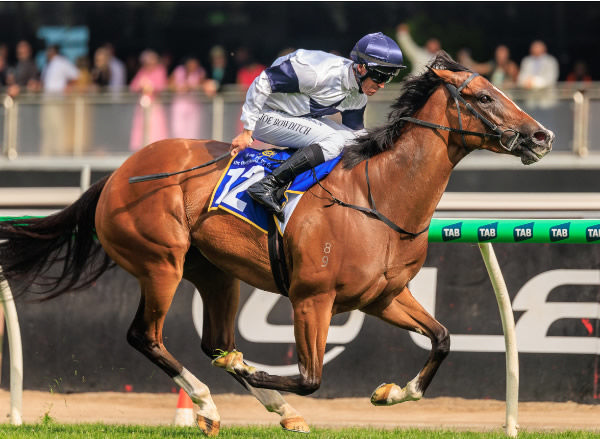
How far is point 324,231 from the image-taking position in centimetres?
458

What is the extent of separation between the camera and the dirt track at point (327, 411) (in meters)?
5.45

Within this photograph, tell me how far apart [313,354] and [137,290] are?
1925mm

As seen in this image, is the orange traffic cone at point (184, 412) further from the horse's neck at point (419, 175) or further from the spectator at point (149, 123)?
Answer: the spectator at point (149, 123)

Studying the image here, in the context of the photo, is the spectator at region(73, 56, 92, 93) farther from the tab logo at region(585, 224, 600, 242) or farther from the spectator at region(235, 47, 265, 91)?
the tab logo at region(585, 224, 600, 242)

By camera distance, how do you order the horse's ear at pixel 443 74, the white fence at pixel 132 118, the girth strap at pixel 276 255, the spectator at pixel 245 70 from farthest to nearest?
Answer: the spectator at pixel 245 70 < the white fence at pixel 132 118 < the girth strap at pixel 276 255 < the horse's ear at pixel 443 74

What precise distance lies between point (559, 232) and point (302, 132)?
140 centimetres

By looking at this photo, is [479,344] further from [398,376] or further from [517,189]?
[517,189]

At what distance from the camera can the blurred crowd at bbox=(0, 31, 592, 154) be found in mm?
9539

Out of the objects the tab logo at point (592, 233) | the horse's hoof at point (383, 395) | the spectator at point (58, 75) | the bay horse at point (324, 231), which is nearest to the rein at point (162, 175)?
the bay horse at point (324, 231)

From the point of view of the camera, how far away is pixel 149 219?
16.5 ft

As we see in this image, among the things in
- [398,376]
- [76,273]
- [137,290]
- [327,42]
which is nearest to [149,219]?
[76,273]

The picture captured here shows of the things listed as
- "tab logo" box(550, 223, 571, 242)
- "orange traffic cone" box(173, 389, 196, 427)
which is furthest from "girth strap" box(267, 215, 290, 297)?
"tab logo" box(550, 223, 571, 242)

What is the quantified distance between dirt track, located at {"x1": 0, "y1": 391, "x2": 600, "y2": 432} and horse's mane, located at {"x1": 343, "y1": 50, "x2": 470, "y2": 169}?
171cm

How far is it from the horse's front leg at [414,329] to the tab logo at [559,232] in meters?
0.74
